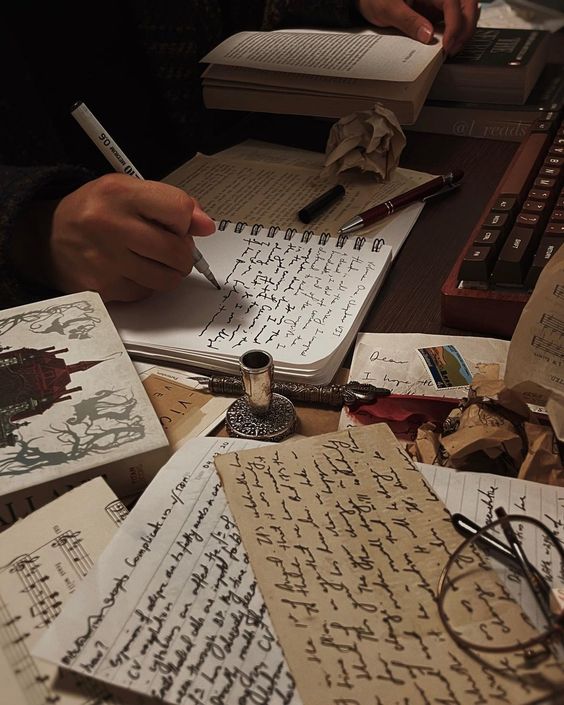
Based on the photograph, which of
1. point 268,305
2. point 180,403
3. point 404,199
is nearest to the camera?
point 180,403

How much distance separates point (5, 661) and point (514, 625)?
0.29 meters

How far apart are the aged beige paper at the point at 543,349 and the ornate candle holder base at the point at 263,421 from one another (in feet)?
0.57

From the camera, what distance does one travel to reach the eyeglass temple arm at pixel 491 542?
0.42 meters

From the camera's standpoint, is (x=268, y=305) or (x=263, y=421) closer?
(x=263, y=421)

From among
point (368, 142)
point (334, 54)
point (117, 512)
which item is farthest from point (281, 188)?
point (117, 512)

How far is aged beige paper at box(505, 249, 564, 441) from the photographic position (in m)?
0.51

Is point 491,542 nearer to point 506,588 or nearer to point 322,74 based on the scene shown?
point 506,588

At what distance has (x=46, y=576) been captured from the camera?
448 millimetres

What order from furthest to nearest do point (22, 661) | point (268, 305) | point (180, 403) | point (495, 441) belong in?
point (268, 305)
point (180, 403)
point (495, 441)
point (22, 661)

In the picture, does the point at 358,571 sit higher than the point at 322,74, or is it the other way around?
the point at 322,74

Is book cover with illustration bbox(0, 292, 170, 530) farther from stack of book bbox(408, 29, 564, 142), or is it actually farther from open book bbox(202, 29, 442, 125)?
stack of book bbox(408, 29, 564, 142)

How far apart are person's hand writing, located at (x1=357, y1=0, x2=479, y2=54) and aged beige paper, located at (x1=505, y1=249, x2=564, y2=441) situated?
0.68 m

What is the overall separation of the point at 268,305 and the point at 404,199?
28cm

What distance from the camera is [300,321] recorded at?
688 millimetres
